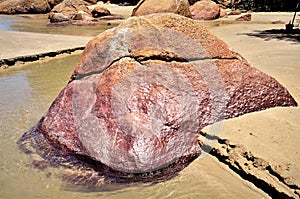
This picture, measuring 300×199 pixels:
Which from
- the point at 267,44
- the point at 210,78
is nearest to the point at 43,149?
the point at 210,78

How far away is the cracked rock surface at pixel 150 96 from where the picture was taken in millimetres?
3424

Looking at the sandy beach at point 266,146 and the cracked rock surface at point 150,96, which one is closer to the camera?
the sandy beach at point 266,146

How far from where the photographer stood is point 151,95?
144 inches

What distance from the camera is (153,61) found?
3.87 m

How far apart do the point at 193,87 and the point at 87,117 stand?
3.64 feet

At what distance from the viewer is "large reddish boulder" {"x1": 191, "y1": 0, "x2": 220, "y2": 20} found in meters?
18.5

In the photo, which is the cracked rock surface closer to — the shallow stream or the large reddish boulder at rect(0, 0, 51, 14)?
the shallow stream

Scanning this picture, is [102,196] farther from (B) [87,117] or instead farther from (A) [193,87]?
(A) [193,87]

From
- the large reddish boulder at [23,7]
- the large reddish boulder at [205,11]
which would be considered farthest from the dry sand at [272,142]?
the large reddish boulder at [23,7]

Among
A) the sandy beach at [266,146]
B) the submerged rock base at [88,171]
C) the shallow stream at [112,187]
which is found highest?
the sandy beach at [266,146]

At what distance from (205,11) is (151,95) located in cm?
1596

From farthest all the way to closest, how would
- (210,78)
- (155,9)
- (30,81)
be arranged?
(155,9)
(30,81)
(210,78)

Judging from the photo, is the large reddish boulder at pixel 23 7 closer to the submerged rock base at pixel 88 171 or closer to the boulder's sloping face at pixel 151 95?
the boulder's sloping face at pixel 151 95

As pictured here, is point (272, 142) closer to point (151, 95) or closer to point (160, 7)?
point (151, 95)
